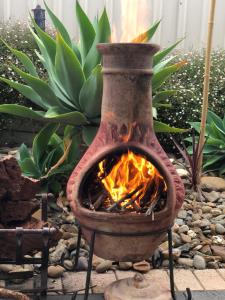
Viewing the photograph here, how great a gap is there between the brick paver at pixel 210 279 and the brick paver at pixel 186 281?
33mm

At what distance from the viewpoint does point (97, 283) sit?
2.86 m

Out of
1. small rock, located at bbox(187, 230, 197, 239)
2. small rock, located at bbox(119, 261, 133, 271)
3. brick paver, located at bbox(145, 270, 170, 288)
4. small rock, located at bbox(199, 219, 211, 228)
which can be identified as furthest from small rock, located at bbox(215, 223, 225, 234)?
A: small rock, located at bbox(119, 261, 133, 271)

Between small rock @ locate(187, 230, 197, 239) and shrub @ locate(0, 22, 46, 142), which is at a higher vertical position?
shrub @ locate(0, 22, 46, 142)

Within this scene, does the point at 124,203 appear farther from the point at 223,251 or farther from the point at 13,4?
the point at 13,4

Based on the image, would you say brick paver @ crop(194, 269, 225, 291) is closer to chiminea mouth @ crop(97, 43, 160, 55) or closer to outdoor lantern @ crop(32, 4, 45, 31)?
chiminea mouth @ crop(97, 43, 160, 55)

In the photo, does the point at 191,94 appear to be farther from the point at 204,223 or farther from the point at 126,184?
the point at 126,184

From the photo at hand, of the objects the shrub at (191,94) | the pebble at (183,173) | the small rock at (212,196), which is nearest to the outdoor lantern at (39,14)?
the shrub at (191,94)

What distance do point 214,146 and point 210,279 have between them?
80.9 inches

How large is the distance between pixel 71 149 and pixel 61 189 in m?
0.33

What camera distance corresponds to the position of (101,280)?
290 cm

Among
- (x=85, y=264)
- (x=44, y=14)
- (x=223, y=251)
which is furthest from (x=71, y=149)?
(x=44, y=14)

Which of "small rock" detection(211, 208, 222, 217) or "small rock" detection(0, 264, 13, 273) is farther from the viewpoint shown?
"small rock" detection(211, 208, 222, 217)

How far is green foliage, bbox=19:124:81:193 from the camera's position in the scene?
3793 mm

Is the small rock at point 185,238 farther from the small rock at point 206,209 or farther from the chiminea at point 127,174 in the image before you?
the chiminea at point 127,174
